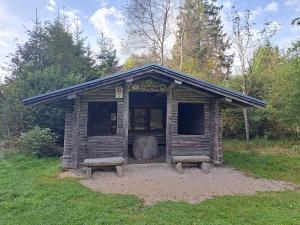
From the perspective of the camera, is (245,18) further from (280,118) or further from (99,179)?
(99,179)

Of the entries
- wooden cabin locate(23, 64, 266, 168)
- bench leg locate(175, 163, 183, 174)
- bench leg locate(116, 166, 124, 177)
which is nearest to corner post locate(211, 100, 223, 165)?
wooden cabin locate(23, 64, 266, 168)

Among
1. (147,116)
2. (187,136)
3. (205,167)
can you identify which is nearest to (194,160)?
(205,167)

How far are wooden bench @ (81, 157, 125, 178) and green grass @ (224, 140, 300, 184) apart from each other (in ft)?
14.9

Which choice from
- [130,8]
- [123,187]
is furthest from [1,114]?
[130,8]

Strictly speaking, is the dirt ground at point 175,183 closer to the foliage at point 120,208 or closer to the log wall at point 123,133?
the foliage at point 120,208

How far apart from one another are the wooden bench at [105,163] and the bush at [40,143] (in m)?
4.41

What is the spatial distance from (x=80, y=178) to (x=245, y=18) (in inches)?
521

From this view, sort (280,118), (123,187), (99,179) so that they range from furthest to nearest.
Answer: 1. (280,118)
2. (99,179)
3. (123,187)

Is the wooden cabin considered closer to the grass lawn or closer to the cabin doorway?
the cabin doorway

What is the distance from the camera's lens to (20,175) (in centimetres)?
934

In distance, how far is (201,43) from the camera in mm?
28281

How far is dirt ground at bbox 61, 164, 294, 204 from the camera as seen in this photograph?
7.22 m

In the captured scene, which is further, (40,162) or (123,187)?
(40,162)

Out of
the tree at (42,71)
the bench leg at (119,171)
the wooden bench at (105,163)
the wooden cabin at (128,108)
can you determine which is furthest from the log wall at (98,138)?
the tree at (42,71)
